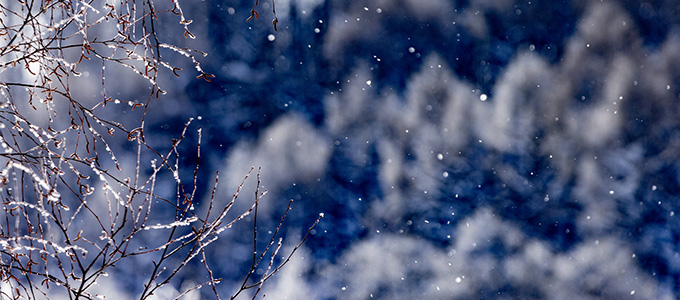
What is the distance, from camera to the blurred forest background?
142 inches

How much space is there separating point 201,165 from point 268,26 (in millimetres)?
1260

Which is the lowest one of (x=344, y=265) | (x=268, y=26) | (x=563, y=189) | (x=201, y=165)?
(x=344, y=265)

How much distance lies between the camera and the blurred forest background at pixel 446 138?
142 inches

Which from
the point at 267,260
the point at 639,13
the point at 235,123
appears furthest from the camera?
the point at 267,260

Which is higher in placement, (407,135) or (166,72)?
(166,72)

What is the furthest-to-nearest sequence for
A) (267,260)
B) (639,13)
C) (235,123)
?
(267,260)
(235,123)
(639,13)

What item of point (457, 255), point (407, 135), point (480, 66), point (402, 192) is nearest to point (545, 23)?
point (480, 66)

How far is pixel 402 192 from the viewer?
12.9ft

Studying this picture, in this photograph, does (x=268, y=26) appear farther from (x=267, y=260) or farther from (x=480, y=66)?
(x=267, y=260)

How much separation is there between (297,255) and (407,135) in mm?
1368

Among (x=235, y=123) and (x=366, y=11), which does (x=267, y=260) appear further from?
(x=366, y=11)

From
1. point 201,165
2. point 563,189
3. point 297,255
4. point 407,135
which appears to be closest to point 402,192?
point 407,135

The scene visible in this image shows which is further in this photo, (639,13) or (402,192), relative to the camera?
(402,192)

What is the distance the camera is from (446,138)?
3.84 m
